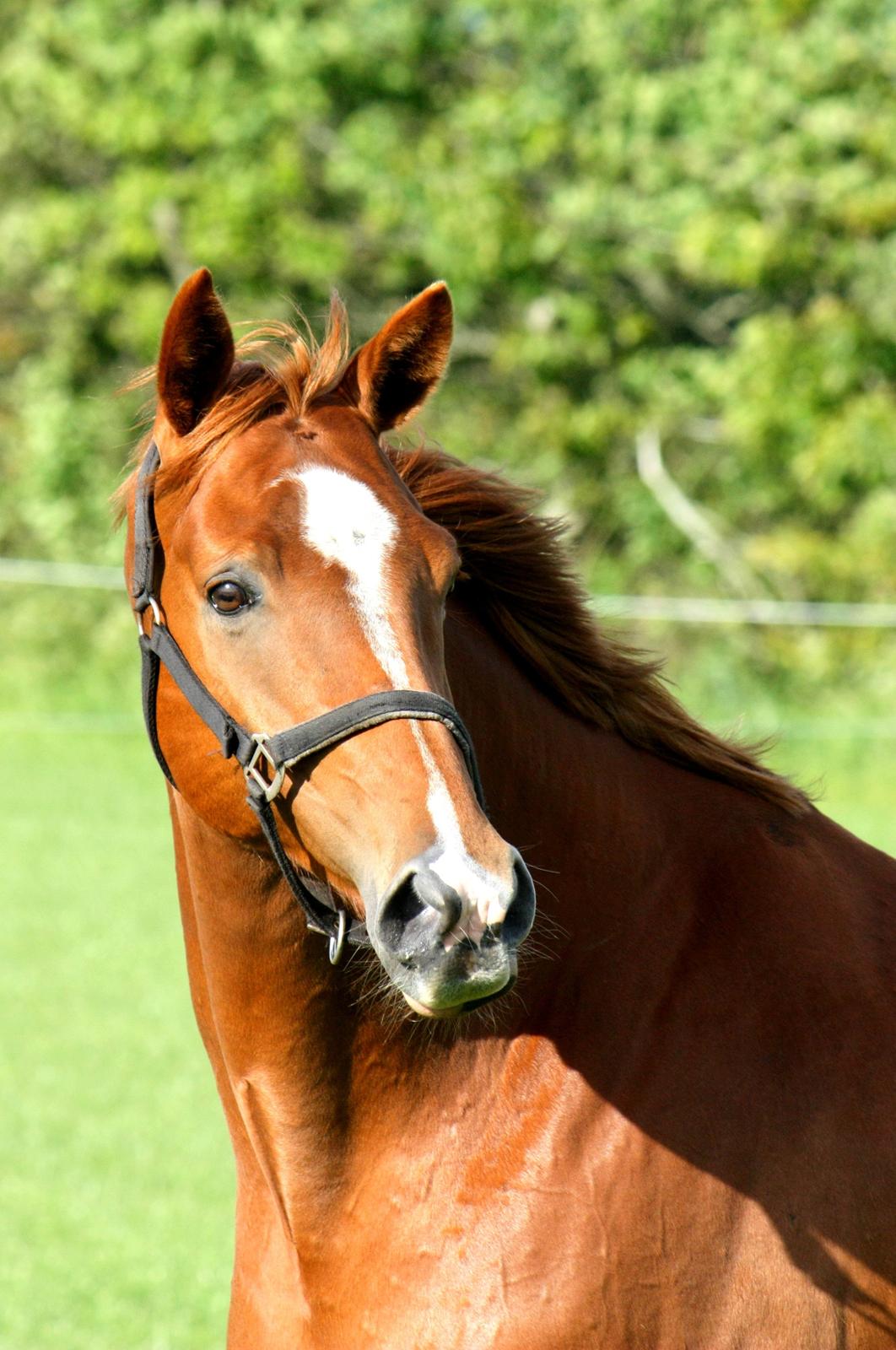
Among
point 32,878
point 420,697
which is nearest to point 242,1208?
point 420,697

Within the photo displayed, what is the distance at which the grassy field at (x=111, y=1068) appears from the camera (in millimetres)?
4246

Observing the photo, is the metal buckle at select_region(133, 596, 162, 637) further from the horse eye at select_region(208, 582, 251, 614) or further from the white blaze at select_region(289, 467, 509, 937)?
the white blaze at select_region(289, 467, 509, 937)

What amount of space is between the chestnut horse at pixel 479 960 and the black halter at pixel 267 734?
0.02 metres

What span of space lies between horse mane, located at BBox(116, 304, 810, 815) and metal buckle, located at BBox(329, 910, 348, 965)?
524mm

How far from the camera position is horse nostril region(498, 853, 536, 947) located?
5.51ft

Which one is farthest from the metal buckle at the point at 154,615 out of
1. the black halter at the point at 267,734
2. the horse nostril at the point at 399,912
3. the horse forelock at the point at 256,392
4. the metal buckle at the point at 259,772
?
the horse nostril at the point at 399,912

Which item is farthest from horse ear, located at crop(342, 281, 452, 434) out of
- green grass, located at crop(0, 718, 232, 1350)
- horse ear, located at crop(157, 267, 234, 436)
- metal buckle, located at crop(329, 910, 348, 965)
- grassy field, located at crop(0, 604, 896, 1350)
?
green grass, located at crop(0, 718, 232, 1350)

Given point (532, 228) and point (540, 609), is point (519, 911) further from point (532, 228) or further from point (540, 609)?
point (532, 228)

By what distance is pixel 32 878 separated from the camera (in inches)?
378

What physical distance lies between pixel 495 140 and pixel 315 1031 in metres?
13.8

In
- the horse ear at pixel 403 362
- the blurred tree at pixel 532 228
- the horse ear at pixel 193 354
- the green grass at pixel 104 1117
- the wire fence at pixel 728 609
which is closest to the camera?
the horse ear at pixel 193 354

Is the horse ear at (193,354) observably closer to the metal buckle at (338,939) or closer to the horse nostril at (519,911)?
the metal buckle at (338,939)

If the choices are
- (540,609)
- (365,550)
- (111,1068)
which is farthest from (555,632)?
(111,1068)

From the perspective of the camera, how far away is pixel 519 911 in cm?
170
